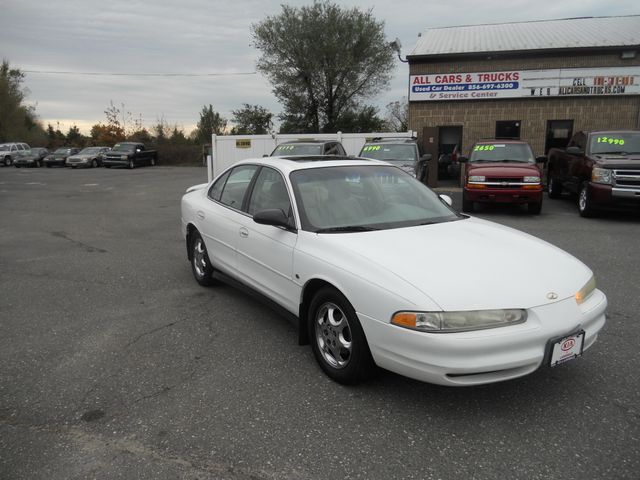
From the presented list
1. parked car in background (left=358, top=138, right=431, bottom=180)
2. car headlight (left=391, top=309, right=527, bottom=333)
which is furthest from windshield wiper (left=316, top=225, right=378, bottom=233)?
parked car in background (left=358, top=138, right=431, bottom=180)

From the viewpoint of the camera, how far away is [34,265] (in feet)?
22.7

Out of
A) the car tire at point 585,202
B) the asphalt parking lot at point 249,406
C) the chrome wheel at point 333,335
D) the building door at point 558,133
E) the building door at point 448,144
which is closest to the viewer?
the asphalt parking lot at point 249,406

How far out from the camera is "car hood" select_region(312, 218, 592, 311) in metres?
2.79

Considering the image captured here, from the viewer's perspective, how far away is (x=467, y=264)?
3.07 meters

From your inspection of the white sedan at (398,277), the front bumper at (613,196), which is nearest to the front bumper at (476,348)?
the white sedan at (398,277)

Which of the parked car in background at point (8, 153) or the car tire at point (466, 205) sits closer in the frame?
the car tire at point (466, 205)

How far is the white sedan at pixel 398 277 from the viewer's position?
2723mm

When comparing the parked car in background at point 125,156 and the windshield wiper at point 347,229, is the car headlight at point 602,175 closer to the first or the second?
the windshield wiper at point 347,229

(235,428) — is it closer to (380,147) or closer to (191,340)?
(191,340)

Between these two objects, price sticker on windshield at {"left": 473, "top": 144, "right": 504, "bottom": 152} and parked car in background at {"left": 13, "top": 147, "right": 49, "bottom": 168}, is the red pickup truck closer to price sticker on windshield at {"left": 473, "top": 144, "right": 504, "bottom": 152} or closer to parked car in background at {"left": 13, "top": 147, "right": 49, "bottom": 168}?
price sticker on windshield at {"left": 473, "top": 144, "right": 504, "bottom": 152}

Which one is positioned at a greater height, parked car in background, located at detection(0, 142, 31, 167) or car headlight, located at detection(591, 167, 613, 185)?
parked car in background, located at detection(0, 142, 31, 167)

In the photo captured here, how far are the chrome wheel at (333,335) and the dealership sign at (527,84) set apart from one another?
16.1 metres

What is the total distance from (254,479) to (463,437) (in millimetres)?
1170

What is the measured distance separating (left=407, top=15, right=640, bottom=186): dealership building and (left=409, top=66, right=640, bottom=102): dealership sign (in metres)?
0.03
